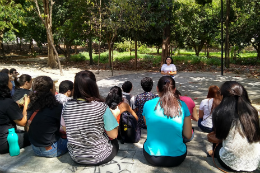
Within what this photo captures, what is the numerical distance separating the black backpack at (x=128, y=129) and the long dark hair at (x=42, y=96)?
1.07m

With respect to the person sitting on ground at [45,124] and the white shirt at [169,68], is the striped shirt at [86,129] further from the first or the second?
the white shirt at [169,68]

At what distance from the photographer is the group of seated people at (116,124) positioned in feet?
8.40

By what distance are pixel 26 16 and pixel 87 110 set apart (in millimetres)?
19534

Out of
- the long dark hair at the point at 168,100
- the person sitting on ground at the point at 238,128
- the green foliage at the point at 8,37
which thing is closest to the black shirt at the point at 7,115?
the long dark hair at the point at 168,100

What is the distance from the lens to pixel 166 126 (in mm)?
2732

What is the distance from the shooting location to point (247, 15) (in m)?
15.7

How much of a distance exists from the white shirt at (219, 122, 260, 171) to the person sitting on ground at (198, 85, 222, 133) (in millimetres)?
1280

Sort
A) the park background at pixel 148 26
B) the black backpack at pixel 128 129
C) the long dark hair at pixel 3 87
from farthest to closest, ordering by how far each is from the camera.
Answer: the park background at pixel 148 26, the black backpack at pixel 128 129, the long dark hair at pixel 3 87

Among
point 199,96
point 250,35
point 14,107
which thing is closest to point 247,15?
point 250,35

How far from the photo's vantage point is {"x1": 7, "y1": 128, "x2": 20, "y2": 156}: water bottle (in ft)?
10.6

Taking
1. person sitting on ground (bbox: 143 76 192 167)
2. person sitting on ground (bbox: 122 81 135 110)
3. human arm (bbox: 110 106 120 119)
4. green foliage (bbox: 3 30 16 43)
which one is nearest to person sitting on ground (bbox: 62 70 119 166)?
person sitting on ground (bbox: 143 76 192 167)

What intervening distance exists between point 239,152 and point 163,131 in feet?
2.81

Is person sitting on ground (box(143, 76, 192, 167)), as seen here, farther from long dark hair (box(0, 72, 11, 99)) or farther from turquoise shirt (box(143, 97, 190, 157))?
long dark hair (box(0, 72, 11, 99))

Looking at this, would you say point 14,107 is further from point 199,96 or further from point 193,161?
point 199,96
